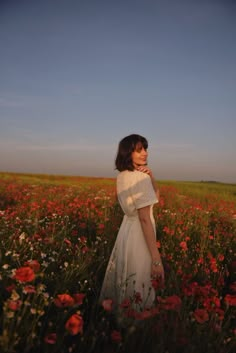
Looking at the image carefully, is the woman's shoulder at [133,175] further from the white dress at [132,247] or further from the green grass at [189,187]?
the green grass at [189,187]

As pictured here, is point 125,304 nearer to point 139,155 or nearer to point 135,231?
point 135,231

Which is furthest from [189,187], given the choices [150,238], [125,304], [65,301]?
[65,301]

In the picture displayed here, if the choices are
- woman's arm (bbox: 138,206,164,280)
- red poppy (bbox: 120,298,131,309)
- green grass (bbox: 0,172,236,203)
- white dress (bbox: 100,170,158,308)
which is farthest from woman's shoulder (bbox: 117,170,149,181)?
green grass (bbox: 0,172,236,203)

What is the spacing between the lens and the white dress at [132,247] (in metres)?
3.06

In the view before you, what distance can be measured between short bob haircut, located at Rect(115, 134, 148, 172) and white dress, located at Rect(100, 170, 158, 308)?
68 mm

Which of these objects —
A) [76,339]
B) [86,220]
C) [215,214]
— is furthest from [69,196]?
[76,339]

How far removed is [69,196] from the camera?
959cm

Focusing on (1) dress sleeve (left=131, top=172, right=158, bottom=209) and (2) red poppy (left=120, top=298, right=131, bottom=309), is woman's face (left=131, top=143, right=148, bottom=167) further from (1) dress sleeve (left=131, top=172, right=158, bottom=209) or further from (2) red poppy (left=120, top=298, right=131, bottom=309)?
(2) red poppy (left=120, top=298, right=131, bottom=309)

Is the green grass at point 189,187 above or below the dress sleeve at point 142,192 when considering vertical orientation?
below

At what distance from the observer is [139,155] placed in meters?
3.25

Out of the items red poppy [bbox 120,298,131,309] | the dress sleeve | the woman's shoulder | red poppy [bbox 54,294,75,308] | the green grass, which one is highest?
the woman's shoulder

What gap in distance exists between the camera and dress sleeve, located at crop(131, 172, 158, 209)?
118 inches

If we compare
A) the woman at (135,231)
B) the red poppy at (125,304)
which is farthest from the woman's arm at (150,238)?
the red poppy at (125,304)

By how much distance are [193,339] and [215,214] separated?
20.4ft
